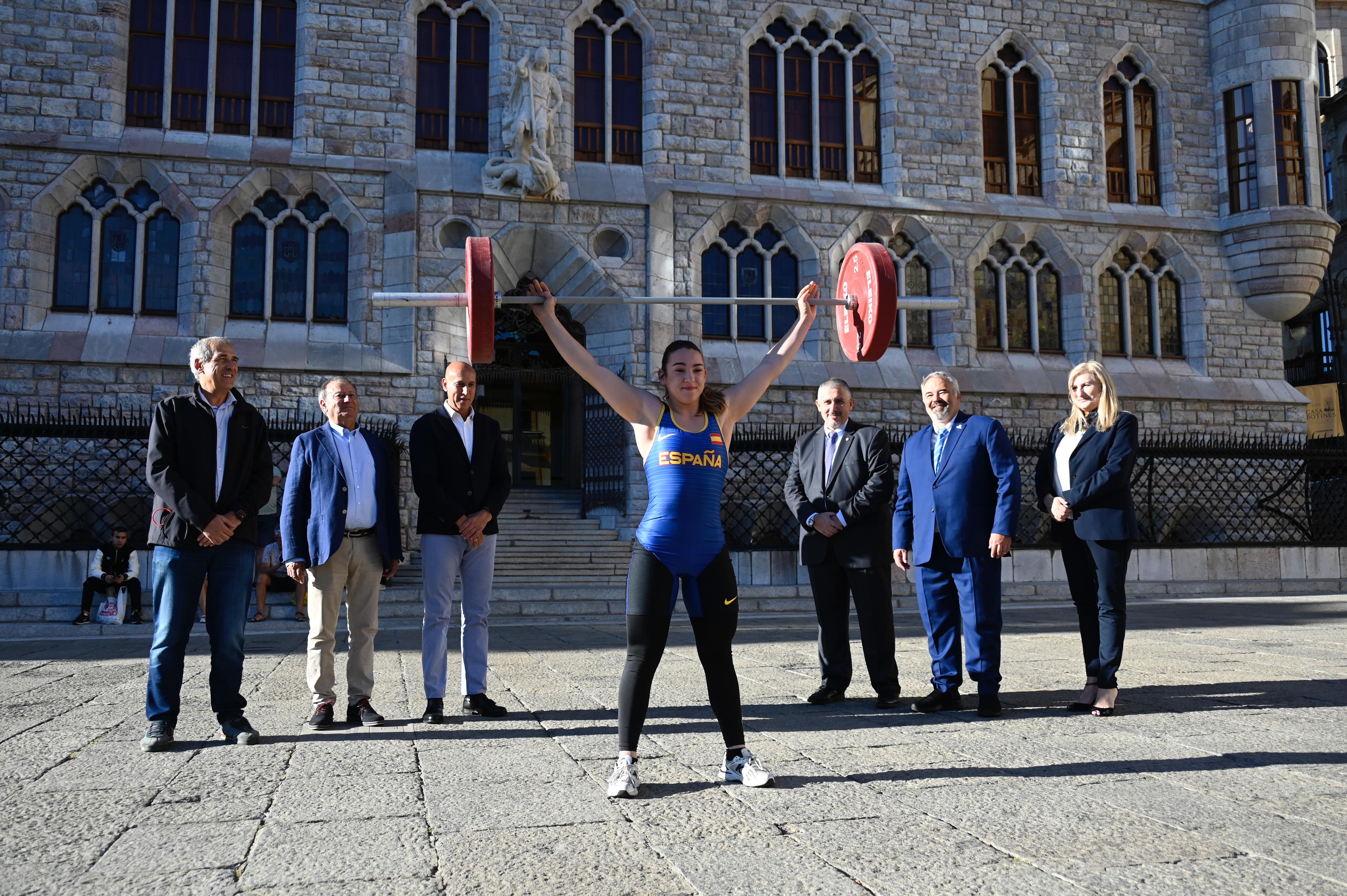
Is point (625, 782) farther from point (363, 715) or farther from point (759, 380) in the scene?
point (363, 715)

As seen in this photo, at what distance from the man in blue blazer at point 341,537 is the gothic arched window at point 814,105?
13.6m

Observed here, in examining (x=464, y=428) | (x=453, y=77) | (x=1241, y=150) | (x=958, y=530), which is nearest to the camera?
(x=958, y=530)

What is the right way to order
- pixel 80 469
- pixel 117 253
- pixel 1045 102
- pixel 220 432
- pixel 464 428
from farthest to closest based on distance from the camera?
pixel 1045 102, pixel 117 253, pixel 80 469, pixel 464 428, pixel 220 432

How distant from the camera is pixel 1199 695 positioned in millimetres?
5148

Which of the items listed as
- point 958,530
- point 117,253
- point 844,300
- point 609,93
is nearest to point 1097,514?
point 958,530

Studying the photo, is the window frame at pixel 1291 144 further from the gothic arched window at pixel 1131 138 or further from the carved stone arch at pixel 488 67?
the carved stone arch at pixel 488 67

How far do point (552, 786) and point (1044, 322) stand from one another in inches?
672

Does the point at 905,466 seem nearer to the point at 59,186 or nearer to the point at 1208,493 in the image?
the point at 1208,493

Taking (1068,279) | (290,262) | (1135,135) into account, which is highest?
(1135,135)

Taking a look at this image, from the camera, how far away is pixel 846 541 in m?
5.31

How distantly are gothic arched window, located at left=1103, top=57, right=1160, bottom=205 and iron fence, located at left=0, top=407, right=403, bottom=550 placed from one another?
1425cm

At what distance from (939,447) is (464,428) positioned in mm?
2489

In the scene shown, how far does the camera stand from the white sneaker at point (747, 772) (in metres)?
3.31

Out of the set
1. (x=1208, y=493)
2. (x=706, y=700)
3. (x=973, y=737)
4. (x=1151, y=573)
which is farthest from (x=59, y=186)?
(x=1208, y=493)
